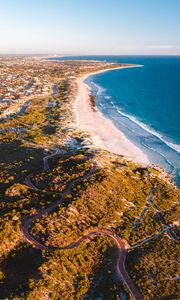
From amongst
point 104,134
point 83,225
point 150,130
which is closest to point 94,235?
point 83,225

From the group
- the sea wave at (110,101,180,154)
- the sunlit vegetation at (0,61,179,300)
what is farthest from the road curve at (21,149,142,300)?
the sea wave at (110,101,180,154)

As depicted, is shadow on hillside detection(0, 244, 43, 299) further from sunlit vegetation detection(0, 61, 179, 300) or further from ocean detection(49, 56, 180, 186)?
ocean detection(49, 56, 180, 186)

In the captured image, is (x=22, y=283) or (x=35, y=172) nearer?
(x=22, y=283)

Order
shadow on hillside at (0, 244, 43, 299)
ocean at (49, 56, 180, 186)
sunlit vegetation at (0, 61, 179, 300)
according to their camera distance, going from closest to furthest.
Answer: shadow on hillside at (0, 244, 43, 299), sunlit vegetation at (0, 61, 179, 300), ocean at (49, 56, 180, 186)

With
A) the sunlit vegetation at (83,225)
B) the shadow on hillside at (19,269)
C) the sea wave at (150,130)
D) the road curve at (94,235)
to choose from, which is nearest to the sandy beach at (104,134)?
the sea wave at (150,130)

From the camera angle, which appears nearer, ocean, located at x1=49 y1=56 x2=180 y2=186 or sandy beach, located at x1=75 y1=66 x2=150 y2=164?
sandy beach, located at x1=75 y1=66 x2=150 y2=164

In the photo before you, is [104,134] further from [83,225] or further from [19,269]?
[19,269]

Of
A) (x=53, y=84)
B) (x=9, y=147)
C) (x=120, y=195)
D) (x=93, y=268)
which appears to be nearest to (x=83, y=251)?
(x=93, y=268)

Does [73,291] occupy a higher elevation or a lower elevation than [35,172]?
lower

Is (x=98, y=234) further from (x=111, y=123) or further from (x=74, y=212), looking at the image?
(x=111, y=123)
